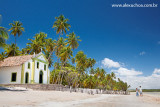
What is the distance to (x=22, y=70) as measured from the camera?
98.9 feet

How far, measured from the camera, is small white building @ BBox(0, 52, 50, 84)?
3016 cm

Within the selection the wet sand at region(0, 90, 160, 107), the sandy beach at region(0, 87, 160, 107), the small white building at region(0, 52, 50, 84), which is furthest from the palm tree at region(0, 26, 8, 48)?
the small white building at region(0, 52, 50, 84)

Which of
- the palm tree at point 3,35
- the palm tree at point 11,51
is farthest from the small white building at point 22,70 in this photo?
the palm tree at point 11,51

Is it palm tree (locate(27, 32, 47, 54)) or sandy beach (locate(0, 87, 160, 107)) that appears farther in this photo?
palm tree (locate(27, 32, 47, 54))

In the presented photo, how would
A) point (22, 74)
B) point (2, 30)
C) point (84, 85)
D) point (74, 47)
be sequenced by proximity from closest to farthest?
point (2, 30)
point (22, 74)
point (74, 47)
point (84, 85)

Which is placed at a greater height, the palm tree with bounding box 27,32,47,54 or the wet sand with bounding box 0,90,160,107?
the palm tree with bounding box 27,32,47,54

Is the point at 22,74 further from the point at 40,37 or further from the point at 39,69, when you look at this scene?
the point at 40,37

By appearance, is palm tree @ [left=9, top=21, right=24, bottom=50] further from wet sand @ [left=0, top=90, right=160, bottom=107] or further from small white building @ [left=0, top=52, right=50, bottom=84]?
wet sand @ [left=0, top=90, right=160, bottom=107]

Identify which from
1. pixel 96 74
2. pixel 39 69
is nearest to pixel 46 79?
pixel 39 69

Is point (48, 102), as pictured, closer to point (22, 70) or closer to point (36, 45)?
point (22, 70)

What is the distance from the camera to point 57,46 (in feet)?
158

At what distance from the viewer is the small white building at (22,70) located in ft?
98.9

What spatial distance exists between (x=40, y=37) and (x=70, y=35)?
34.7ft

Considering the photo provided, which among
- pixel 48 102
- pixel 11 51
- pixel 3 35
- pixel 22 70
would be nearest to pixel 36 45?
pixel 11 51
